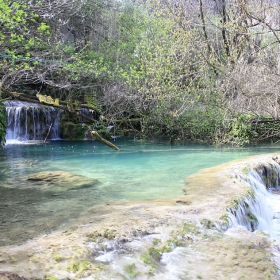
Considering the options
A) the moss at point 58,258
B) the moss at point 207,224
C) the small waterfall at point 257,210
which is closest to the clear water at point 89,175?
the moss at point 58,258

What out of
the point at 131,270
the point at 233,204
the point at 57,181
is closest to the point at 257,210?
the point at 233,204

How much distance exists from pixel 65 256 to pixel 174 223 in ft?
5.34

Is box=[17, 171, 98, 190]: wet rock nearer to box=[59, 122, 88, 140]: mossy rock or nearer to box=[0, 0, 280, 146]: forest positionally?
box=[0, 0, 280, 146]: forest

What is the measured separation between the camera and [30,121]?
62.2 ft

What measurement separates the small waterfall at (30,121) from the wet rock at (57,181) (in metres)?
10.5

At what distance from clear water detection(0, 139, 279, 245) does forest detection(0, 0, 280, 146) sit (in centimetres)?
156

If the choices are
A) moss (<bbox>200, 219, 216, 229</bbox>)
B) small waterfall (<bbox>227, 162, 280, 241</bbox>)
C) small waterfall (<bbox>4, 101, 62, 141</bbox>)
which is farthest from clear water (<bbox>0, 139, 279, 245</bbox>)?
small waterfall (<bbox>4, 101, 62, 141</bbox>)

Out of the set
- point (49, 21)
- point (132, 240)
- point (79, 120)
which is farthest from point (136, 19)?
point (132, 240)

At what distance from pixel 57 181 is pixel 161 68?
877 centimetres

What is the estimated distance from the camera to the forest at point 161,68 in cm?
1243

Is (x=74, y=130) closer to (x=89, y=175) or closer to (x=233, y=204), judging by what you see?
(x=89, y=175)

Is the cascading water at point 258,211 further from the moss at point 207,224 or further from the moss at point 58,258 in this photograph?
the moss at point 58,258

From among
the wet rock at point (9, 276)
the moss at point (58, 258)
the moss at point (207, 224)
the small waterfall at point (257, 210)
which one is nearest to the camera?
the wet rock at point (9, 276)

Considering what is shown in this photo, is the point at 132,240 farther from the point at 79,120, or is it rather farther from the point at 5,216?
the point at 79,120
